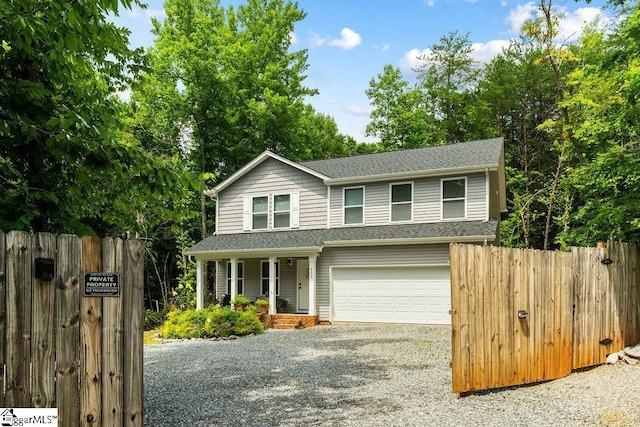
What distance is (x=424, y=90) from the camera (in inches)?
1355

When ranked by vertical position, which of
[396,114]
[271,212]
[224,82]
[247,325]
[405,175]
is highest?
[224,82]

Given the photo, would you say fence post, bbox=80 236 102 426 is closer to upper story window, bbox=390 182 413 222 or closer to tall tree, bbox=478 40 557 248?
upper story window, bbox=390 182 413 222

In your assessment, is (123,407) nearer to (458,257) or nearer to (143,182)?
(143,182)

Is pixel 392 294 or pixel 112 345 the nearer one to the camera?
pixel 112 345

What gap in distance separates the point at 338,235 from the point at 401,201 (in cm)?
257

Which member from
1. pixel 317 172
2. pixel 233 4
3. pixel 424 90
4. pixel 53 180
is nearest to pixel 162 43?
pixel 233 4

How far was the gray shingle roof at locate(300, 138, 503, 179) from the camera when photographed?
55.6 ft

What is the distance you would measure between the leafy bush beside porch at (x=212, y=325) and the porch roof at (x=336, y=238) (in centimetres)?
309

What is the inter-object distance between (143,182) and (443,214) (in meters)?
13.1

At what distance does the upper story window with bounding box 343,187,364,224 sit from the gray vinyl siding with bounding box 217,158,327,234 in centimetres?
85

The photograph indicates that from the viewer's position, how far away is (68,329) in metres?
3.68

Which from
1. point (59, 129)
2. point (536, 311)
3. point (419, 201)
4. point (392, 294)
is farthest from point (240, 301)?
point (59, 129)

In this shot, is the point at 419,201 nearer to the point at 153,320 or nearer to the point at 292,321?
the point at 292,321

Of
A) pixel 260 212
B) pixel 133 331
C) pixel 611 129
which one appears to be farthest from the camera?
pixel 260 212
